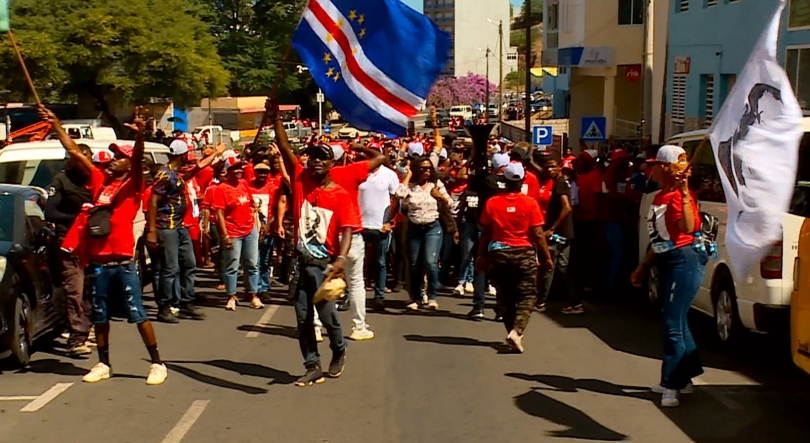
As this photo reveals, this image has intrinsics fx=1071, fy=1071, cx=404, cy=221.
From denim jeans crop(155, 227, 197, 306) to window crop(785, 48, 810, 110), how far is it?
11932 millimetres

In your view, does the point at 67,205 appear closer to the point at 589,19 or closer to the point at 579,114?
the point at 589,19

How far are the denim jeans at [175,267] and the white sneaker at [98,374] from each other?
2752 millimetres

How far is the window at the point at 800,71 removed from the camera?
730 inches

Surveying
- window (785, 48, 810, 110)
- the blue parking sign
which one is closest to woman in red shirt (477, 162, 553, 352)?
window (785, 48, 810, 110)

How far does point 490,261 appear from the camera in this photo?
9.60 m

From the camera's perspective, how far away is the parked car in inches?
334

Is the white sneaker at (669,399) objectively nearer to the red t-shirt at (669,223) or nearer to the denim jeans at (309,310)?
the red t-shirt at (669,223)

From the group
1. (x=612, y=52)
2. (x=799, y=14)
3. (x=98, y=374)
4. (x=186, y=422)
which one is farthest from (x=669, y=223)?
(x=612, y=52)

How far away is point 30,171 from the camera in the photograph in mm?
12945

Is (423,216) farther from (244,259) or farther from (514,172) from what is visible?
(514,172)

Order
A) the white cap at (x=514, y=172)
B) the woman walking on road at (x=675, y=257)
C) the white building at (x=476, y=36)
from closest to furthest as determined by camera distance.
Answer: the woman walking on road at (x=675, y=257)
the white cap at (x=514, y=172)
the white building at (x=476, y=36)

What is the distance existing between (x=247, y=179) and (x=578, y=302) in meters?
4.41

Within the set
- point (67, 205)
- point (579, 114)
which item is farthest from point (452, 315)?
point (579, 114)

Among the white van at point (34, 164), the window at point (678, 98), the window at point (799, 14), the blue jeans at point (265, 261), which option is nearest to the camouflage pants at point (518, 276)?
the blue jeans at point (265, 261)
